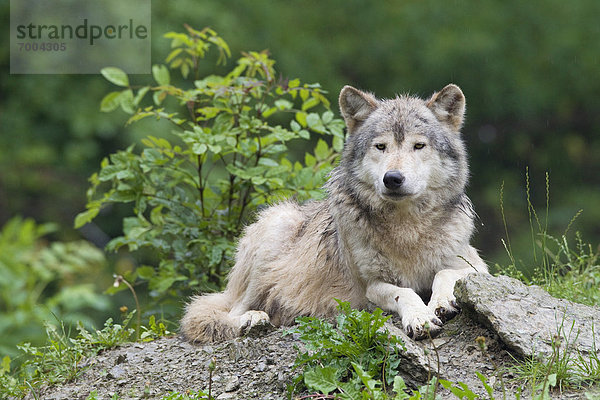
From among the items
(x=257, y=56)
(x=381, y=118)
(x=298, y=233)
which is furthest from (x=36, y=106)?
(x=381, y=118)

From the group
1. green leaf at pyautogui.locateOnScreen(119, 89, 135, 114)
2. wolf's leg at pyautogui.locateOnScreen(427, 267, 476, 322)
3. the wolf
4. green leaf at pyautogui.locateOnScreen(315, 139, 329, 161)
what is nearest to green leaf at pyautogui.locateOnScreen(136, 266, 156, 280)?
the wolf

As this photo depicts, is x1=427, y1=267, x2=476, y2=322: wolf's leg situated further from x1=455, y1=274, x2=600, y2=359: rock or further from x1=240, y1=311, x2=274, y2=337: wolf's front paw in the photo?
x1=240, y1=311, x2=274, y2=337: wolf's front paw

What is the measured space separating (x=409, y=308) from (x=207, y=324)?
151 cm

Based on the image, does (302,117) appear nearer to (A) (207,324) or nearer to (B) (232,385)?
(A) (207,324)

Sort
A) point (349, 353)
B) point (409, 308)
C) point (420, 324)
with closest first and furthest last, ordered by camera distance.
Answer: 1. point (349, 353)
2. point (420, 324)
3. point (409, 308)

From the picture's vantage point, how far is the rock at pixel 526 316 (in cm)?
373

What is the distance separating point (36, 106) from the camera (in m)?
12.1

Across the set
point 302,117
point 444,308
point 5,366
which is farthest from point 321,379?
point 302,117

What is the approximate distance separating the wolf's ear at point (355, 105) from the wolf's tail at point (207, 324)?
151 centimetres

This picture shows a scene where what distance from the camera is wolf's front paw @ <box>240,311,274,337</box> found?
467 cm

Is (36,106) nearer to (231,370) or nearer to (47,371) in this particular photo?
(47,371)

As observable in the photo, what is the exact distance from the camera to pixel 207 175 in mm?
5934

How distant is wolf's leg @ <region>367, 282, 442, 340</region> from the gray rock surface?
0.26ft

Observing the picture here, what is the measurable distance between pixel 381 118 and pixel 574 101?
1041 centimetres
